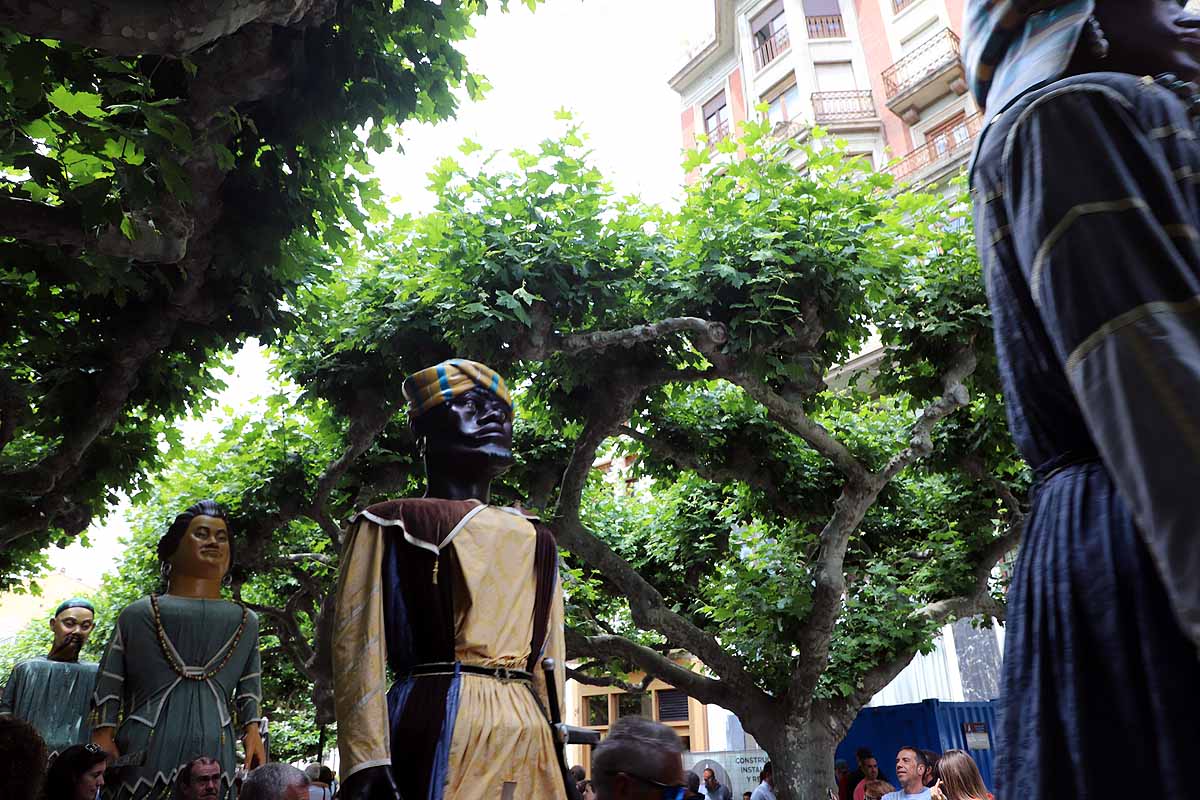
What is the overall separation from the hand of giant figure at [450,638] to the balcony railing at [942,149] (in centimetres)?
1942

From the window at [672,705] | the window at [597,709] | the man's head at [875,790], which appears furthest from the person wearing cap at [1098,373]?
→ the window at [597,709]

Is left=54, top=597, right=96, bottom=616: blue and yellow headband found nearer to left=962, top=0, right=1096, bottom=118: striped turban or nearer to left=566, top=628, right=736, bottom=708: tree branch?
left=962, top=0, right=1096, bottom=118: striped turban

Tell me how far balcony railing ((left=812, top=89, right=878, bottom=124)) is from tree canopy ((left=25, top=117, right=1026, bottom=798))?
14.3 metres

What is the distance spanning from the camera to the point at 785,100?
25.5 metres

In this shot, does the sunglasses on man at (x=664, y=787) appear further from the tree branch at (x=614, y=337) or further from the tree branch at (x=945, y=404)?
the tree branch at (x=945, y=404)

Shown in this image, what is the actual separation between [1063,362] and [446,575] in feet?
7.18

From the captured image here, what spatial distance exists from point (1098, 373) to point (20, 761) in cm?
255

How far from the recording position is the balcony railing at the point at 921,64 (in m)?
21.5

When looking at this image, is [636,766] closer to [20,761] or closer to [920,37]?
[20,761]

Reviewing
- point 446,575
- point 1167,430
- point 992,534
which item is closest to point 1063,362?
point 1167,430

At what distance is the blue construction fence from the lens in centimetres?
1338

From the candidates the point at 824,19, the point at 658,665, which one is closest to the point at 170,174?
the point at 658,665

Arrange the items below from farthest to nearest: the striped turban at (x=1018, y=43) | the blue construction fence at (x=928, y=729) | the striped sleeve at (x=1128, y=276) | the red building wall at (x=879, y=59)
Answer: the red building wall at (x=879, y=59), the blue construction fence at (x=928, y=729), the striped turban at (x=1018, y=43), the striped sleeve at (x=1128, y=276)

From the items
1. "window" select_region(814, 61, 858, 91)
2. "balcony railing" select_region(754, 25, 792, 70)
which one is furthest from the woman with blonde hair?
"balcony railing" select_region(754, 25, 792, 70)
